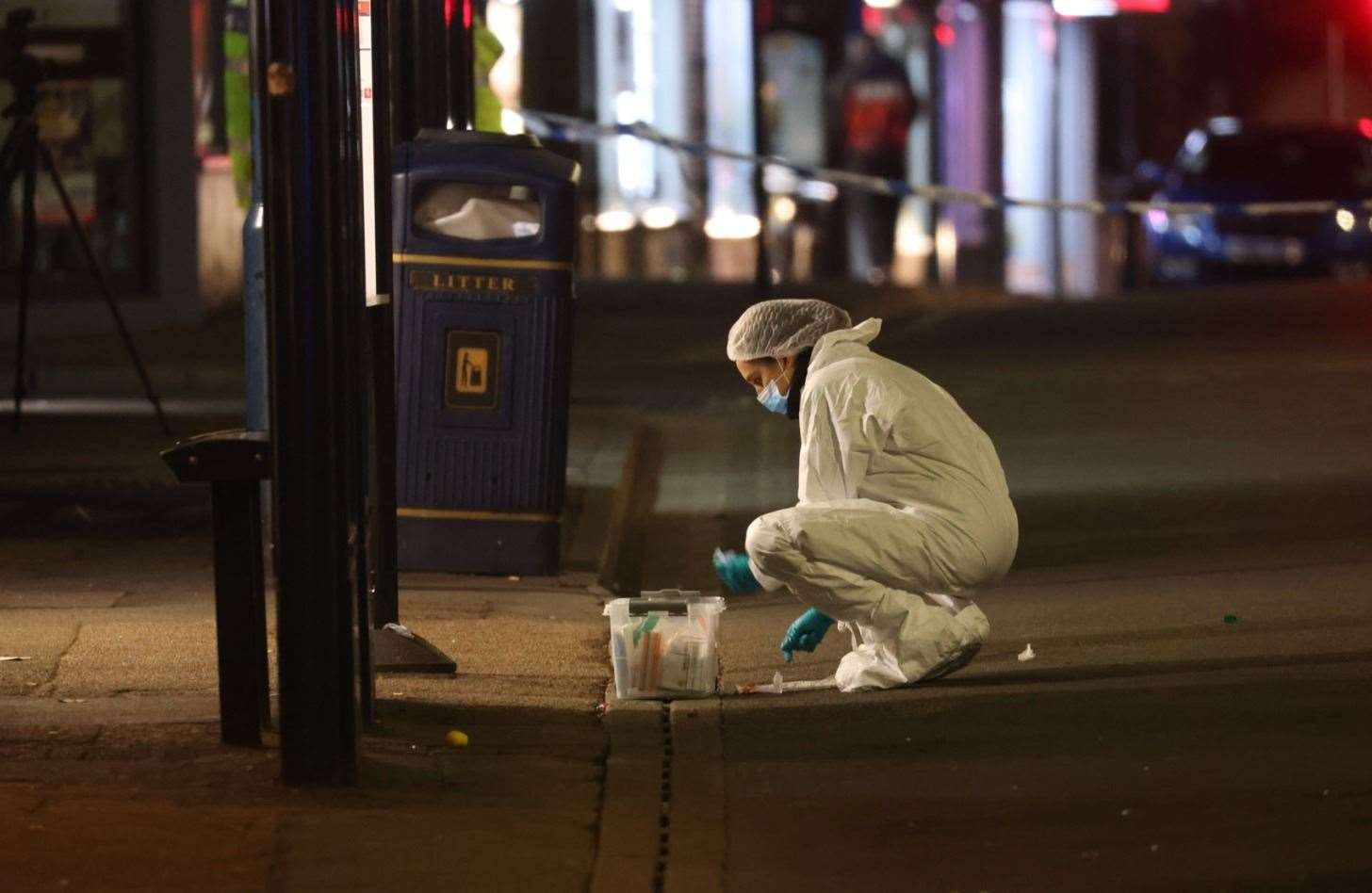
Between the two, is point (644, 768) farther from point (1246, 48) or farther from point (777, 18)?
point (1246, 48)

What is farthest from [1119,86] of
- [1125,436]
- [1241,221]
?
[1125,436]

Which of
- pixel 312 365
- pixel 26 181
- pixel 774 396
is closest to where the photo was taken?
pixel 312 365

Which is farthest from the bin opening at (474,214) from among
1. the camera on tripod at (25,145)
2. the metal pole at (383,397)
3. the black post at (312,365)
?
the camera on tripod at (25,145)

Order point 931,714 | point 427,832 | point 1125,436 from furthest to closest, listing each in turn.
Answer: point 1125,436, point 931,714, point 427,832

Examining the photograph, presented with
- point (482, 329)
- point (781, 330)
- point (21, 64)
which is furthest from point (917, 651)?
point (21, 64)

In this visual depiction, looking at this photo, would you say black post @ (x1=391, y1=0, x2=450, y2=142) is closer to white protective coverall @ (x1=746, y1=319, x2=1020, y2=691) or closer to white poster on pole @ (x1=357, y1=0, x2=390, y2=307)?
white poster on pole @ (x1=357, y1=0, x2=390, y2=307)

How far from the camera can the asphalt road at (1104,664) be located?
5.88 metres

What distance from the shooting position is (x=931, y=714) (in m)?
7.12

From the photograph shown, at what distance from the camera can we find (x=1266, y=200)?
24656 millimetres

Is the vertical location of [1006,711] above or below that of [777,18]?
below

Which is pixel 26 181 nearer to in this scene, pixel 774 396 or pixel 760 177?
pixel 774 396

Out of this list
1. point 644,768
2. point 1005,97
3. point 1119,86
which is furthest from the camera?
point 1119,86

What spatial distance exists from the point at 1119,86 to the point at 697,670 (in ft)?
98.6

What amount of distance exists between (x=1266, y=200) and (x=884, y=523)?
1807 cm
